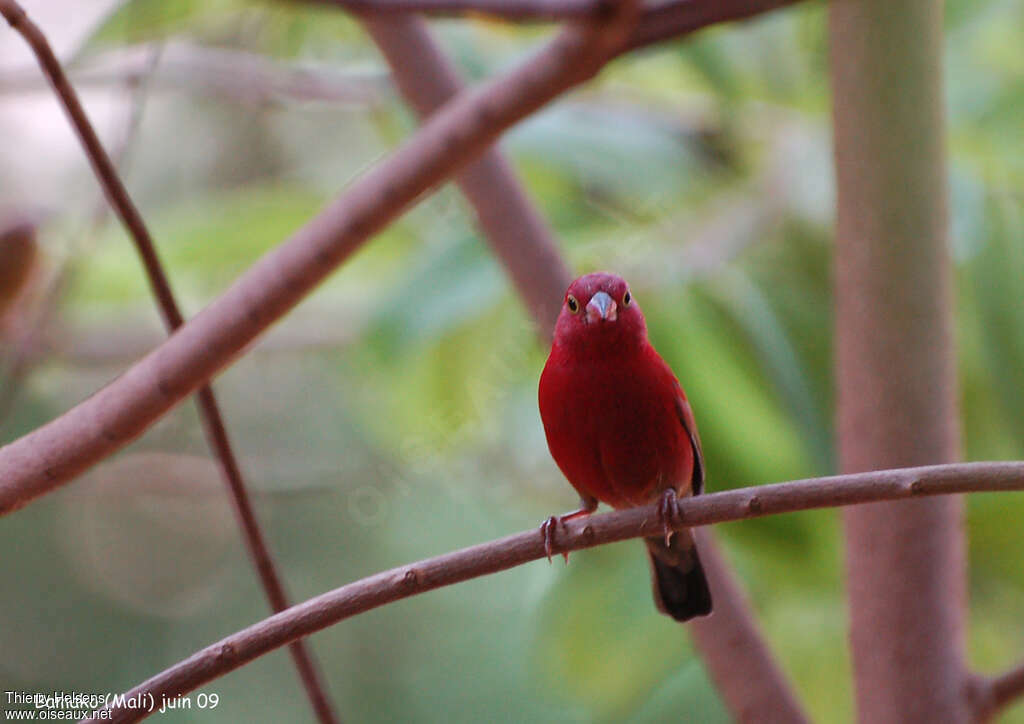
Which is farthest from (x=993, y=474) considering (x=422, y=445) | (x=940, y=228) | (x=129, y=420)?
(x=422, y=445)

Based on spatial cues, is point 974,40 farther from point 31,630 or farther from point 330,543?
point 31,630

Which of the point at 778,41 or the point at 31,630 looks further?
the point at 31,630

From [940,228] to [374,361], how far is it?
1691mm

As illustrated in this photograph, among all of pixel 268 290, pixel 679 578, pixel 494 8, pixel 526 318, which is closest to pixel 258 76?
pixel 526 318

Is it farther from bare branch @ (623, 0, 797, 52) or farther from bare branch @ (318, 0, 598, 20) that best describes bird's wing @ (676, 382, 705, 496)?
bare branch @ (318, 0, 598, 20)

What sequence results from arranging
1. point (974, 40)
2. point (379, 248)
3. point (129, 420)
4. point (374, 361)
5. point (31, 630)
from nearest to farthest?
point (129, 420)
point (374, 361)
point (974, 40)
point (379, 248)
point (31, 630)

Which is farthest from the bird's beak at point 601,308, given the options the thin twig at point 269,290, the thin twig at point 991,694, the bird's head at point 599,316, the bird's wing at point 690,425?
the thin twig at point 991,694

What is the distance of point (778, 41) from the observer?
12.0ft

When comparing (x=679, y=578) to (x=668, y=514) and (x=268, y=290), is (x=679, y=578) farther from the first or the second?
(x=268, y=290)

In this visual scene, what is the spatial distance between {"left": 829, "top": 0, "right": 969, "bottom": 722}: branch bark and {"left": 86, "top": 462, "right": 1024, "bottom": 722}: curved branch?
0.79 meters

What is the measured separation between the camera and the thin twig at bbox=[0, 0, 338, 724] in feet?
6.31

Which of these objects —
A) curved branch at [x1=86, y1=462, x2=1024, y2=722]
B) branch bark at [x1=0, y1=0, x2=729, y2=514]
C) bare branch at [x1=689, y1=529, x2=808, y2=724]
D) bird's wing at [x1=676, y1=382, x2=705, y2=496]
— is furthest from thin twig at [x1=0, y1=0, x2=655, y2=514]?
bare branch at [x1=689, y1=529, x2=808, y2=724]

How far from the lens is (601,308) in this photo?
Answer: 2.77 metres

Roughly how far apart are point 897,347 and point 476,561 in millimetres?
1133
